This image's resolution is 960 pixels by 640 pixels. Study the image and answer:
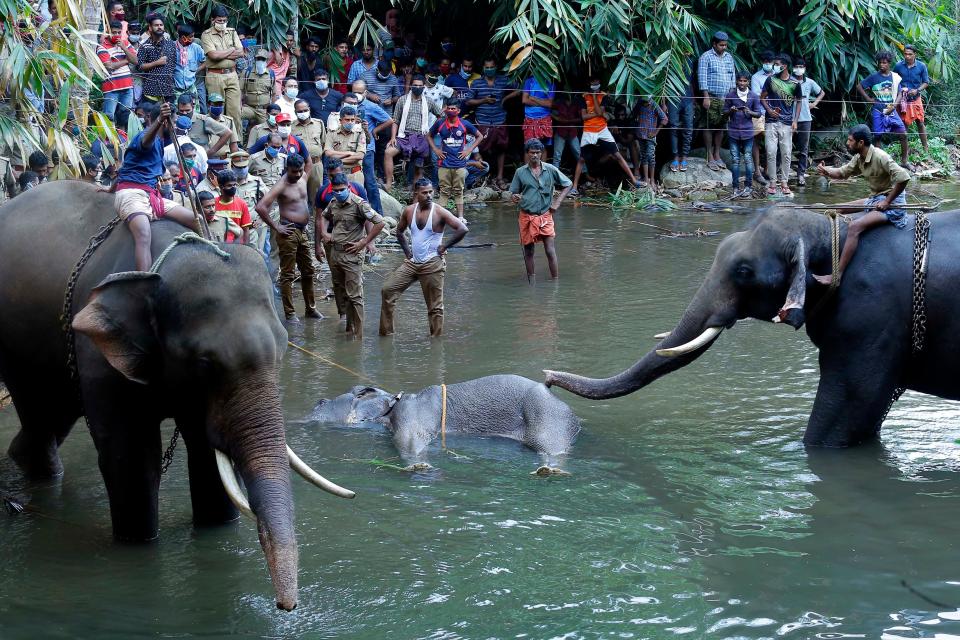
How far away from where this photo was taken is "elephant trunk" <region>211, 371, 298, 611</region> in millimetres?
4527

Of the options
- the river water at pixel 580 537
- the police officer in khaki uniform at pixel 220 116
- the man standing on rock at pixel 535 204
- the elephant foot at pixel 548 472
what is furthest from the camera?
the police officer in khaki uniform at pixel 220 116

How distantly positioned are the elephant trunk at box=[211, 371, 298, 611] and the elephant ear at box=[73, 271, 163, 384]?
499mm

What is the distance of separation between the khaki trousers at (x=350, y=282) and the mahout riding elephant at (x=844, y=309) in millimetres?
3831

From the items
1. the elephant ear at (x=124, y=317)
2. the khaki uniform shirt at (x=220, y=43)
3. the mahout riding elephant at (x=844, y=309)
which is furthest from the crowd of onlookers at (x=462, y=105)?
the elephant ear at (x=124, y=317)

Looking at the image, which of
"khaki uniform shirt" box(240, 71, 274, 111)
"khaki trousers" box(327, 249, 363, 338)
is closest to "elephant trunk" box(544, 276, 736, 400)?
"khaki trousers" box(327, 249, 363, 338)

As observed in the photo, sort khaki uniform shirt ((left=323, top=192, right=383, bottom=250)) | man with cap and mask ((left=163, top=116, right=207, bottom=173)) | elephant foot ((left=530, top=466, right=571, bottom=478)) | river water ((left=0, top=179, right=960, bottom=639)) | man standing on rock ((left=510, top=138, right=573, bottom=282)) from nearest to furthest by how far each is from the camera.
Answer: river water ((left=0, top=179, right=960, bottom=639)) < elephant foot ((left=530, top=466, right=571, bottom=478)) < khaki uniform shirt ((left=323, top=192, right=383, bottom=250)) < man with cap and mask ((left=163, top=116, right=207, bottom=173)) < man standing on rock ((left=510, top=138, right=573, bottom=282))

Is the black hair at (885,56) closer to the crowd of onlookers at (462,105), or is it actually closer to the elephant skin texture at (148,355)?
the crowd of onlookers at (462,105)

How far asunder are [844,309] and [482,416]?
7.74 feet

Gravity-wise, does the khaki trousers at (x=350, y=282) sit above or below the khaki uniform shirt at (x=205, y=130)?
below

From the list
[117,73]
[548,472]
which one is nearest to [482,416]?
[548,472]

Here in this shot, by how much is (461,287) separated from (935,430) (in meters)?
5.81

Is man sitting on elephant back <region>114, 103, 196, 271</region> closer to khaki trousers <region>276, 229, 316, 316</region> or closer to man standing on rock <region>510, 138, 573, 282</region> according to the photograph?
khaki trousers <region>276, 229, 316, 316</region>

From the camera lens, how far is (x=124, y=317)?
506 cm

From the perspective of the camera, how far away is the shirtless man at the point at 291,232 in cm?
1101
